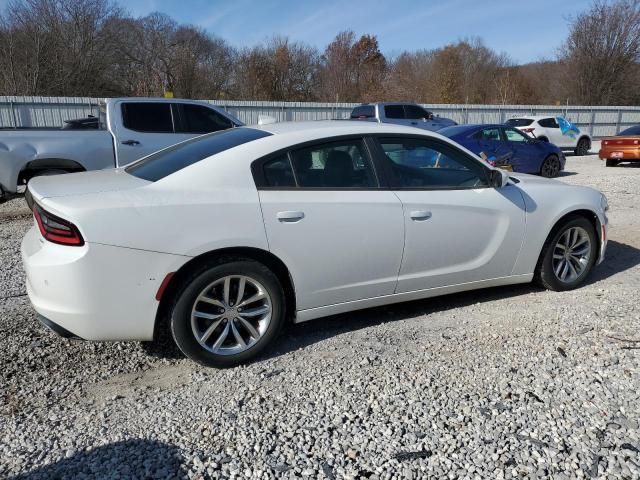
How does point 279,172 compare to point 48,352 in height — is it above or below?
above

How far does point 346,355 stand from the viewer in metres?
3.50

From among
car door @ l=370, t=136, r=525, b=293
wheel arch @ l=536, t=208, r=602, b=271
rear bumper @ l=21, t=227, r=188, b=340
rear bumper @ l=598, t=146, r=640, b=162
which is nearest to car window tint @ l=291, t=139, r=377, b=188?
car door @ l=370, t=136, r=525, b=293

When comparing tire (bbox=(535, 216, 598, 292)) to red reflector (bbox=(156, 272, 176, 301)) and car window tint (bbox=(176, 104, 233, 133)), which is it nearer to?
red reflector (bbox=(156, 272, 176, 301))

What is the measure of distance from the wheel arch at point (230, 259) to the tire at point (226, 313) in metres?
0.04

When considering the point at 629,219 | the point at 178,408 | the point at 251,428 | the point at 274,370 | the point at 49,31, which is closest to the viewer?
Answer: the point at 251,428

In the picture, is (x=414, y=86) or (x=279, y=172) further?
(x=414, y=86)

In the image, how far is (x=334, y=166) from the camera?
365 centimetres

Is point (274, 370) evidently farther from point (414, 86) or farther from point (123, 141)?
point (414, 86)

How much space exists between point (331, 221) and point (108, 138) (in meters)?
5.91

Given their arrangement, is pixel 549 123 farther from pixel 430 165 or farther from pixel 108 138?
pixel 430 165

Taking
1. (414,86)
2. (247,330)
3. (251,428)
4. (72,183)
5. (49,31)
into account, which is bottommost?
(251,428)

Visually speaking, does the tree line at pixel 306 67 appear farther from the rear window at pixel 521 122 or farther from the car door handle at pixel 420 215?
the car door handle at pixel 420 215

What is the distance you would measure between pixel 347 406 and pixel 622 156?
594 inches

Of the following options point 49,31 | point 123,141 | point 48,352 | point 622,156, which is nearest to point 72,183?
point 48,352
